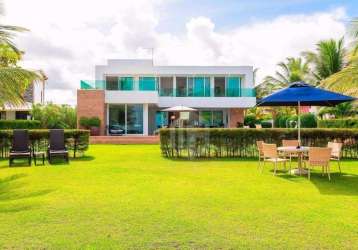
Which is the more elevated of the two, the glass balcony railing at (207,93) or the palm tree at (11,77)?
the glass balcony railing at (207,93)

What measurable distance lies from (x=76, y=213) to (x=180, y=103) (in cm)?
2781

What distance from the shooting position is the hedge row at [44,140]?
17188 mm

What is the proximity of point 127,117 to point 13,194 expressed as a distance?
81.1ft

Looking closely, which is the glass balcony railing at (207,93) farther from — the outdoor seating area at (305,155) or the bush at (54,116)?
the outdoor seating area at (305,155)

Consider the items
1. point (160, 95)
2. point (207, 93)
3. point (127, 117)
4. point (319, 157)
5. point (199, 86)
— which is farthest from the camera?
point (199, 86)

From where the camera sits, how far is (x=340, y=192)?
9266 mm

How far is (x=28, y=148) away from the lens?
1548cm

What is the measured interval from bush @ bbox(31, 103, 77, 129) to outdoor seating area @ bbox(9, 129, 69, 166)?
17351mm

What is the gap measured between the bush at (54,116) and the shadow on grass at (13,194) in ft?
71.2

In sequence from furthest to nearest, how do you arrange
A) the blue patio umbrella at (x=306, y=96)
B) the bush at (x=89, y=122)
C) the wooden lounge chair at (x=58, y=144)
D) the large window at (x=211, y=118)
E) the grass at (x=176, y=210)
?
the large window at (x=211, y=118)
the bush at (x=89, y=122)
the wooden lounge chair at (x=58, y=144)
the blue patio umbrella at (x=306, y=96)
the grass at (x=176, y=210)

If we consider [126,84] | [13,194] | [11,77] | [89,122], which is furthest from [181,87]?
[13,194]

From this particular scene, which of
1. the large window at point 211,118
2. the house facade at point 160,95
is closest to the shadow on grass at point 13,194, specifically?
the house facade at point 160,95

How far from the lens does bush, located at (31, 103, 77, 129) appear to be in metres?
32.9

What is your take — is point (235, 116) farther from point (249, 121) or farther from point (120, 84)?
point (120, 84)
